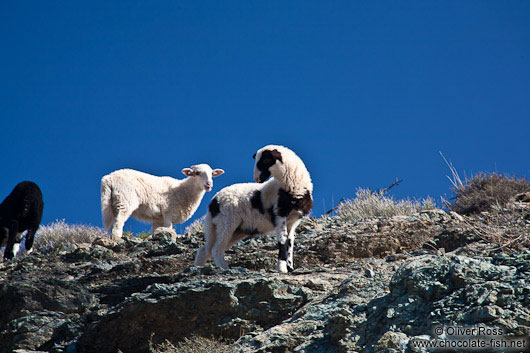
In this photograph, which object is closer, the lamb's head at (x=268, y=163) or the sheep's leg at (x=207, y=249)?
the lamb's head at (x=268, y=163)

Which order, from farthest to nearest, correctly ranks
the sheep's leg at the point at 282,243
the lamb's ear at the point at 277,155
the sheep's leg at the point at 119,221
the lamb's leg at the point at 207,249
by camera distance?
1. the sheep's leg at the point at 119,221
2. the lamb's leg at the point at 207,249
3. the lamb's ear at the point at 277,155
4. the sheep's leg at the point at 282,243

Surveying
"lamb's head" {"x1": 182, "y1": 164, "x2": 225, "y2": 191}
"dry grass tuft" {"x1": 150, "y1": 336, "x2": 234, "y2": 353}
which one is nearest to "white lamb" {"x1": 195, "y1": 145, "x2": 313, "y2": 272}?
"dry grass tuft" {"x1": 150, "y1": 336, "x2": 234, "y2": 353}

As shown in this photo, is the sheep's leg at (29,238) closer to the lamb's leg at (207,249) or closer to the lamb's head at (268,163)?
the lamb's leg at (207,249)

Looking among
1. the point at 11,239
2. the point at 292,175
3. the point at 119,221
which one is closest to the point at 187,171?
the point at 119,221

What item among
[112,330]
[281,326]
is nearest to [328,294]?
[281,326]

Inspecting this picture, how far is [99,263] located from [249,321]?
16.6 feet

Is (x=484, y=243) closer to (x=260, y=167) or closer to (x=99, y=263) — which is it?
(x=260, y=167)

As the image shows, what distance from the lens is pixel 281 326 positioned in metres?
6.12

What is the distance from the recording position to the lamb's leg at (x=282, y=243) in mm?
8953

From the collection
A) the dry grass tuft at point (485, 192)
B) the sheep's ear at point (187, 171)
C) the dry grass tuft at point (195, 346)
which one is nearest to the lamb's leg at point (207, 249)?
the dry grass tuft at point (195, 346)

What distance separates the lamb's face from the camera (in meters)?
9.93

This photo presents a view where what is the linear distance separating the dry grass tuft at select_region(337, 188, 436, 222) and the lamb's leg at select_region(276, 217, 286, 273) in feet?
15.1

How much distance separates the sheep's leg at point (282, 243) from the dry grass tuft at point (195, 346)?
2514 mm

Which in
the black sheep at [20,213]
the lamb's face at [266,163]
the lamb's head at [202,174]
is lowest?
the lamb's face at [266,163]
